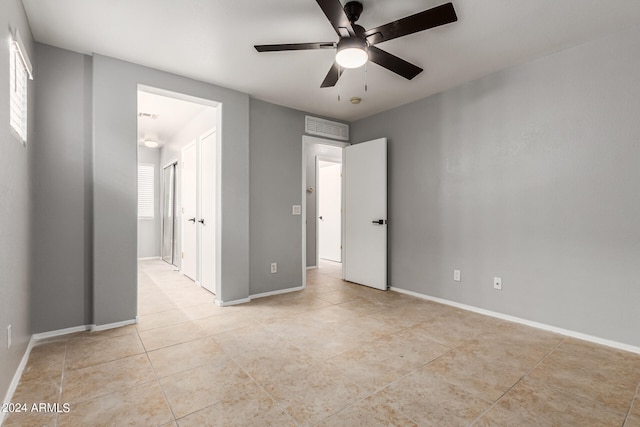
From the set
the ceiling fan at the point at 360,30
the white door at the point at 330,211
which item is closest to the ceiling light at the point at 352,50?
the ceiling fan at the point at 360,30

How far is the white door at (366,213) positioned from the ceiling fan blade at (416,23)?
2.12m

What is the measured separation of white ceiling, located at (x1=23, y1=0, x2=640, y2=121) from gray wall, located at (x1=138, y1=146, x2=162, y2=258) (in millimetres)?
4373

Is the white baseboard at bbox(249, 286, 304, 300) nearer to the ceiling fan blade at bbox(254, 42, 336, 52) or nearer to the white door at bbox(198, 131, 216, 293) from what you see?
the white door at bbox(198, 131, 216, 293)

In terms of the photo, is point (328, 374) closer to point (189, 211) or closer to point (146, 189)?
point (189, 211)

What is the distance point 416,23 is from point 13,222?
9.12 feet

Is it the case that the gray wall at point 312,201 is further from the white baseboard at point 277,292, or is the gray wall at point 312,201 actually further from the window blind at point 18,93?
the window blind at point 18,93

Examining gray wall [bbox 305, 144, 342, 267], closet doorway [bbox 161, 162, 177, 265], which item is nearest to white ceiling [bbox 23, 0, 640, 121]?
gray wall [bbox 305, 144, 342, 267]

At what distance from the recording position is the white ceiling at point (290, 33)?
2.13 metres

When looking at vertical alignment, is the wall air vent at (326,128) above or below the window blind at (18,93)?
above

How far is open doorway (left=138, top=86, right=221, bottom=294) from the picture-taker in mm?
3893

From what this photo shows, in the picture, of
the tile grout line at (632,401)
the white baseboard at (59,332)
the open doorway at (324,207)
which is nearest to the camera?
the tile grout line at (632,401)

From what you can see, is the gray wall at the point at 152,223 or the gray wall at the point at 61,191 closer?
the gray wall at the point at 61,191

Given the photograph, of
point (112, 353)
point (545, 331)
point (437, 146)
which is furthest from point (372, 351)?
point (437, 146)

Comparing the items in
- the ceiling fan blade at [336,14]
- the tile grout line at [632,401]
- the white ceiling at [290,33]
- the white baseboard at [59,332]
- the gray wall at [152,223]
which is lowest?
the tile grout line at [632,401]
